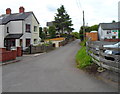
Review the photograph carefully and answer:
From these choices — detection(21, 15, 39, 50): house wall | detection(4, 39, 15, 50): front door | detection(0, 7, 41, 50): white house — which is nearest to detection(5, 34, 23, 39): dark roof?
detection(0, 7, 41, 50): white house

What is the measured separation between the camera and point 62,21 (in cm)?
4712

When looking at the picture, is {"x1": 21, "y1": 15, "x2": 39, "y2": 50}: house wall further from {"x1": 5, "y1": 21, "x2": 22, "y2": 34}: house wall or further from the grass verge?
the grass verge

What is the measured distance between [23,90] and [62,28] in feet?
141

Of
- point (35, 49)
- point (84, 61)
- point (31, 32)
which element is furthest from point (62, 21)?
point (84, 61)

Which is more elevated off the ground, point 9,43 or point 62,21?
point 62,21

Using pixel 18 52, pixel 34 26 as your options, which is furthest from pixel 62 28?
pixel 18 52

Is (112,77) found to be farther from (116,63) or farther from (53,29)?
(53,29)

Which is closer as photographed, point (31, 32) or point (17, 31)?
point (17, 31)

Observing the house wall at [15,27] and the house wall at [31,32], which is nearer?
the house wall at [15,27]

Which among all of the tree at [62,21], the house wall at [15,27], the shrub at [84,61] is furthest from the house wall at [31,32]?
the tree at [62,21]

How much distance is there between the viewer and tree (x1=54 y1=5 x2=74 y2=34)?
1813 inches

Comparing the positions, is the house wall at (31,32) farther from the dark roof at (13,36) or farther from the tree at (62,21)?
the tree at (62,21)

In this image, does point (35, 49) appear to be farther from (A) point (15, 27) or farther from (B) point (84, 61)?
(B) point (84, 61)

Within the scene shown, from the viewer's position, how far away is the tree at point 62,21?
46.1 m
